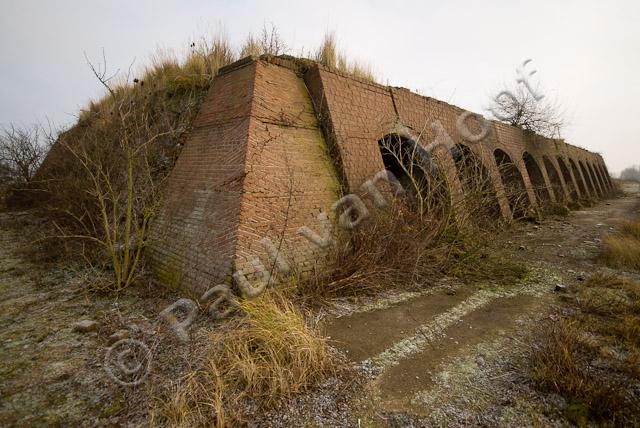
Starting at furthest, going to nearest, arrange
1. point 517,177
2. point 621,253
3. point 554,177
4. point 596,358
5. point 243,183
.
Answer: point 554,177 → point 517,177 → point 621,253 → point 243,183 → point 596,358

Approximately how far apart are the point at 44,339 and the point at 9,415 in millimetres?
1234

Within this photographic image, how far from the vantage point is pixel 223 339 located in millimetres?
2789

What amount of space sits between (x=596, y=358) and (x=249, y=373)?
302 cm

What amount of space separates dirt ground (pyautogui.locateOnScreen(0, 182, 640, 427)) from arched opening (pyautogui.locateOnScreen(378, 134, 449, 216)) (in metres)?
1.41

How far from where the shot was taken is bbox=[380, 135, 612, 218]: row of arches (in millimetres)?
6027

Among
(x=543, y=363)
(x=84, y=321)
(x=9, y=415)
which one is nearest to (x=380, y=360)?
(x=543, y=363)

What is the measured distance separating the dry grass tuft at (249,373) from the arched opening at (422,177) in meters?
3.41

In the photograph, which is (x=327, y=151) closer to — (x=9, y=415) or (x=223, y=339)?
(x=223, y=339)

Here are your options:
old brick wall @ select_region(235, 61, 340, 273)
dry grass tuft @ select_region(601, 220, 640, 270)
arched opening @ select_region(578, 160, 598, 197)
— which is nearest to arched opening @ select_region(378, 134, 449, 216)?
old brick wall @ select_region(235, 61, 340, 273)

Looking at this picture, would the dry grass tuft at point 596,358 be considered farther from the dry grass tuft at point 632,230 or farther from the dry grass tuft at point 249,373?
the dry grass tuft at point 632,230

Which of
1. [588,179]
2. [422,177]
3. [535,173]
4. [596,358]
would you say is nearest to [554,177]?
[535,173]

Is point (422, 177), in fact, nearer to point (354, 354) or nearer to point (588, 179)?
point (354, 354)

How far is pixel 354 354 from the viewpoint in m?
2.91

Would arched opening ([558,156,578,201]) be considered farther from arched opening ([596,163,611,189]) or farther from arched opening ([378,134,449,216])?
arched opening ([378,134,449,216])
